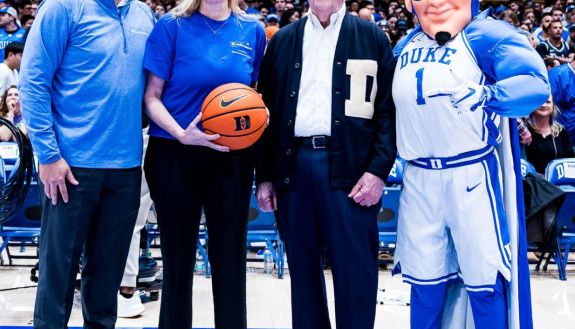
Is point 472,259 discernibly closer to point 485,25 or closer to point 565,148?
point 485,25

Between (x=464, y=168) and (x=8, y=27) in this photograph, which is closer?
(x=464, y=168)

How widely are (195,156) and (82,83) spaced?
1.84 ft

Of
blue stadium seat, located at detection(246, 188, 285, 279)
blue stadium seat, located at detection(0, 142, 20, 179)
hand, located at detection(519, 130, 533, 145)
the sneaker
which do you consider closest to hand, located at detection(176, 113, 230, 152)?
the sneaker

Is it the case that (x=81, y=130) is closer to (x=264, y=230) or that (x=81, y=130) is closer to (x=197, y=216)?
(x=197, y=216)

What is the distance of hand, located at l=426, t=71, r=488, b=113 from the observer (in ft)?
8.04

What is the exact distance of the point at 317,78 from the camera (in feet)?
9.15

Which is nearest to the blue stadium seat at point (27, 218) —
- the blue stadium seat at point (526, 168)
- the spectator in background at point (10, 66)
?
the spectator in background at point (10, 66)

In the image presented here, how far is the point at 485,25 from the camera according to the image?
2637 mm

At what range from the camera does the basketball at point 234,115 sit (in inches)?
105

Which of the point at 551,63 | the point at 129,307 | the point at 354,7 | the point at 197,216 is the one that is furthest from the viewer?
the point at 354,7

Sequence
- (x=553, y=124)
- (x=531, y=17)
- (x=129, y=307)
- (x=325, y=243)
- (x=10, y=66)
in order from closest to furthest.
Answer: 1. (x=325, y=243)
2. (x=129, y=307)
3. (x=553, y=124)
4. (x=10, y=66)
5. (x=531, y=17)

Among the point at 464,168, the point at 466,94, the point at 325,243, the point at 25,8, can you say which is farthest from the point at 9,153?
the point at 25,8

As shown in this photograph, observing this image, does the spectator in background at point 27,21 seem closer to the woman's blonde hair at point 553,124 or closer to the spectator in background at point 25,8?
the spectator in background at point 25,8

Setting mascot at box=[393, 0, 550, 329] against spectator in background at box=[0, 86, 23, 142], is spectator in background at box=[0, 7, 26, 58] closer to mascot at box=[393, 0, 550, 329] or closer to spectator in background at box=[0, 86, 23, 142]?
spectator in background at box=[0, 86, 23, 142]
